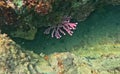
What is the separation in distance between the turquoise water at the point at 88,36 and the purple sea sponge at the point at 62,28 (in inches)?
8.5

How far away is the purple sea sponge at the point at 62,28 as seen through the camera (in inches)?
182

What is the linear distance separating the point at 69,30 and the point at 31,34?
27.4 inches

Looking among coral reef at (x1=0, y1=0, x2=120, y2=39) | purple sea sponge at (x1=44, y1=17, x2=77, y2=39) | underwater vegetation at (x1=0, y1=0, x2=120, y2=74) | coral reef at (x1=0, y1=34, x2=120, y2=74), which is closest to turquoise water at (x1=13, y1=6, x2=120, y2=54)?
underwater vegetation at (x1=0, y1=0, x2=120, y2=74)

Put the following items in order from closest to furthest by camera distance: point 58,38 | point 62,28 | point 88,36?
point 62,28 < point 58,38 < point 88,36

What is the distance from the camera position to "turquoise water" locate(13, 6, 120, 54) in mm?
4941

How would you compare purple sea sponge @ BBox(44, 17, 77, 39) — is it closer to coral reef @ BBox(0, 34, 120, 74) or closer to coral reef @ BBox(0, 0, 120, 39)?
coral reef @ BBox(0, 0, 120, 39)

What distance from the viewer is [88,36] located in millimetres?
5164

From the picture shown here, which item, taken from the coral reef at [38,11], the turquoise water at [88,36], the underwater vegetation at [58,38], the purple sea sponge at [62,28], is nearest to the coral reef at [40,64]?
the underwater vegetation at [58,38]

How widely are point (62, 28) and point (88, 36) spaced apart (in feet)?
2.00

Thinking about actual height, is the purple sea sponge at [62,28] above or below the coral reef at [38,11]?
below

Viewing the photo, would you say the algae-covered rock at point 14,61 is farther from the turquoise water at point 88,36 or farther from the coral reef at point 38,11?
the turquoise water at point 88,36

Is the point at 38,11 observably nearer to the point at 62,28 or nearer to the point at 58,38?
the point at 62,28

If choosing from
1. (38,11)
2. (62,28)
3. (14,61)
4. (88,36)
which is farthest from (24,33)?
(88,36)

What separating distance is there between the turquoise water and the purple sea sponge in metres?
0.22
